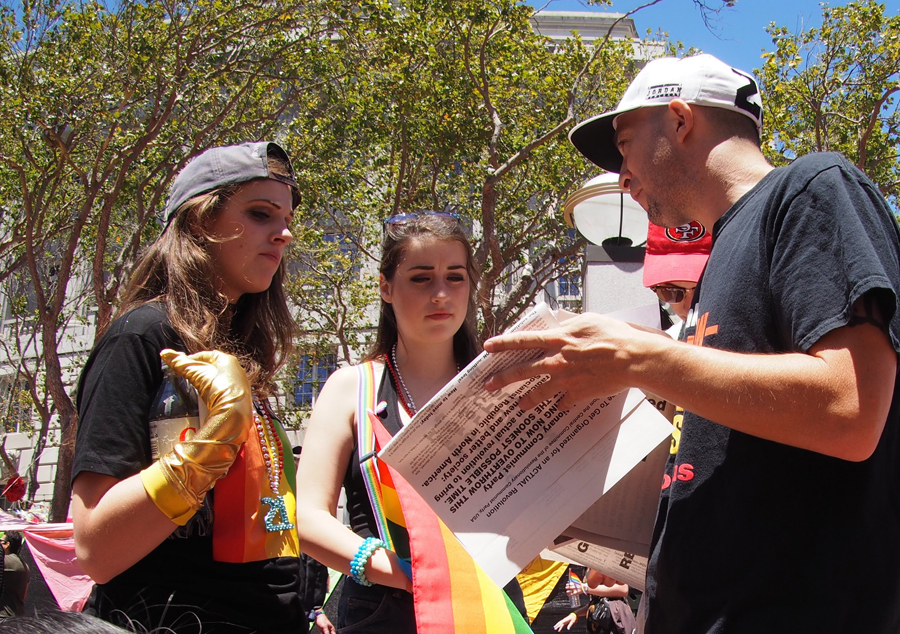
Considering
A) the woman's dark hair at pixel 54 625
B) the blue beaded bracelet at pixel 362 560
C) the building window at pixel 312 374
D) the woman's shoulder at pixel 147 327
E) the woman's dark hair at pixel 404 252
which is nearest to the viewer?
the woman's dark hair at pixel 54 625

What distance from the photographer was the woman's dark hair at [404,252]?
2.68 metres

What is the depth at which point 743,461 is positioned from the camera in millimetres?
1382

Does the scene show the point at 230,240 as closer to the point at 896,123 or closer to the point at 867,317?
the point at 867,317

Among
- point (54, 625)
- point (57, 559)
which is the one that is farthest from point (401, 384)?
point (57, 559)

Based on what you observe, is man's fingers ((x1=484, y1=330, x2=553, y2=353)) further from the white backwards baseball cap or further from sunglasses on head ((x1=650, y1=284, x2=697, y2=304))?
sunglasses on head ((x1=650, y1=284, x2=697, y2=304))

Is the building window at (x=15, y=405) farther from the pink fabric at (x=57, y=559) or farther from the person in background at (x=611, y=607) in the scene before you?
the person in background at (x=611, y=607)

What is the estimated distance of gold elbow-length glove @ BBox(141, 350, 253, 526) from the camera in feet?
4.97

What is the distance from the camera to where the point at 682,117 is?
1760mm

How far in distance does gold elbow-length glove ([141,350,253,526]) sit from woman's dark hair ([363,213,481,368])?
1064mm

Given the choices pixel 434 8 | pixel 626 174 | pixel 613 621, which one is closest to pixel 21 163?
pixel 434 8

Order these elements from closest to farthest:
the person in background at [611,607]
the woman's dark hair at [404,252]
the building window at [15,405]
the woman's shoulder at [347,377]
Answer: the woman's shoulder at [347,377]
the woman's dark hair at [404,252]
the person in background at [611,607]
the building window at [15,405]

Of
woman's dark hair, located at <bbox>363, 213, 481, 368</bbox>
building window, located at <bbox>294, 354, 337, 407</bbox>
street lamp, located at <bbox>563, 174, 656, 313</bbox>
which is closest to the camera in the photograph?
woman's dark hair, located at <bbox>363, 213, 481, 368</bbox>

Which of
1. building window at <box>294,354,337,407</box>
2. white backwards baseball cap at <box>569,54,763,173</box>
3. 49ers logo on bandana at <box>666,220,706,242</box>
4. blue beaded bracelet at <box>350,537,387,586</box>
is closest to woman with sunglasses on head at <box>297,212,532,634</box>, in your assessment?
blue beaded bracelet at <box>350,537,387,586</box>

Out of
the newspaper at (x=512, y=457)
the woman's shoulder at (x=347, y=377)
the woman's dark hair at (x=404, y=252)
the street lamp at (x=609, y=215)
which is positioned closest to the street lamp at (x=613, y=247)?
the street lamp at (x=609, y=215)
